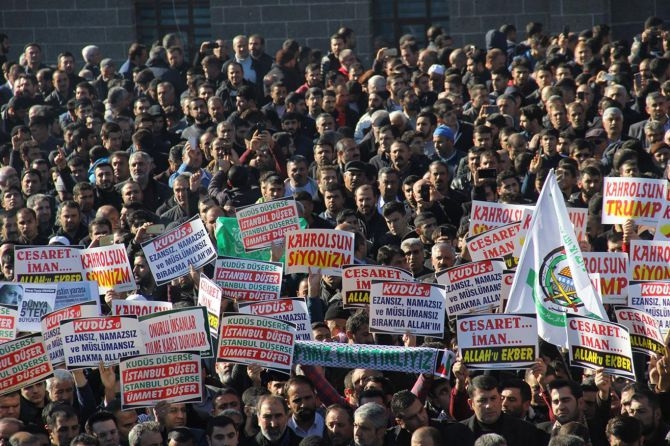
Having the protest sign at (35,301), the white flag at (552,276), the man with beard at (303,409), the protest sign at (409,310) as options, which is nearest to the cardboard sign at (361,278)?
the protest sign at (409,310)

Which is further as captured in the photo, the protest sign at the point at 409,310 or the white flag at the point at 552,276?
the protest sign at the point at 409,310

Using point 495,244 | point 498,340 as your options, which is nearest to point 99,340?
point 498,340

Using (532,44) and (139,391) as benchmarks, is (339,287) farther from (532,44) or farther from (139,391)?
(532,44)

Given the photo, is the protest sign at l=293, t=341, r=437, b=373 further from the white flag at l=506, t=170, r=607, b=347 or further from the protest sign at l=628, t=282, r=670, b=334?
the protest sign at l=628, t=282, r=670, b=334

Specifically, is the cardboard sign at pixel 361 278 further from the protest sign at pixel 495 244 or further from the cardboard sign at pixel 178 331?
the cardboard sign at pixel 178 331

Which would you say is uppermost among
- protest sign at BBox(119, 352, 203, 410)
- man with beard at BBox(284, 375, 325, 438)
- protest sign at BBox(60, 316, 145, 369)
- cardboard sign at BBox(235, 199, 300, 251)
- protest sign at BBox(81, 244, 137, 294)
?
cardboard sign at BBox(235, 199, 300, 251)

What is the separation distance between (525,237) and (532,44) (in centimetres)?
889

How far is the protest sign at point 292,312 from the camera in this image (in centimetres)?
1130

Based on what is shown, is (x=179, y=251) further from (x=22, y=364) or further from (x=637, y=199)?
(x=637, y=199)

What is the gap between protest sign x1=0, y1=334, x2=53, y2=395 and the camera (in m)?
10.7

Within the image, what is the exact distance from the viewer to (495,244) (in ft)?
40.7

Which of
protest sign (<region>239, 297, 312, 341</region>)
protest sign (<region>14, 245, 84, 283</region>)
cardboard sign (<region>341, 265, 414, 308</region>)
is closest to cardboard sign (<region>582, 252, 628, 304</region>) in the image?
cardboard sign (<region>341, 265, 414, 308</region>)

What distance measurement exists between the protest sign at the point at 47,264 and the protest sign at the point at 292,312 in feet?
6.32

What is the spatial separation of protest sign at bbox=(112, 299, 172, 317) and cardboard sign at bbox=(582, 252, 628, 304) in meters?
2.92
